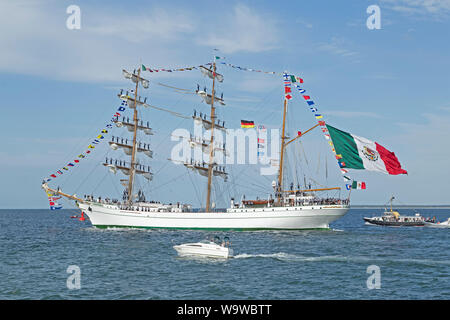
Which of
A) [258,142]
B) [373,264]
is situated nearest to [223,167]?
[258,142]

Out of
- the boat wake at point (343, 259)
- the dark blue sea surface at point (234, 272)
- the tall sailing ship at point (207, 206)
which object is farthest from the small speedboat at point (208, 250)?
the tall sailing ship at point (207, 206)

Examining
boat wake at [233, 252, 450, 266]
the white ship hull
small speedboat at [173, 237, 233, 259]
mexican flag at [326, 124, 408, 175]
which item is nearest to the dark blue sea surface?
boat wake at [233, 252, 450, 266]

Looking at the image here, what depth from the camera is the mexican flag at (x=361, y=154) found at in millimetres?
55375

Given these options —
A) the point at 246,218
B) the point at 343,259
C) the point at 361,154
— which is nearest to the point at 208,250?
the point at 343,259

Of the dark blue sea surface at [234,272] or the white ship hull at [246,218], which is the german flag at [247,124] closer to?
the white ship hull at [246,218]

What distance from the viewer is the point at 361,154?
5628cm

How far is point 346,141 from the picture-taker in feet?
190

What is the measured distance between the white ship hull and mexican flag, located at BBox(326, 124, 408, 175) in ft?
28.1

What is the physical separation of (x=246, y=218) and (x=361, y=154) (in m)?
18.4

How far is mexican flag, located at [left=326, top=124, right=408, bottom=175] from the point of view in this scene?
182 ft

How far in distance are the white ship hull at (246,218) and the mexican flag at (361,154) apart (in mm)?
8579

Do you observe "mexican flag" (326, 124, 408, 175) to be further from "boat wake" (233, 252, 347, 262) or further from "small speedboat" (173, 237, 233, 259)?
"small speedboat" (173, 237, 233, 259)

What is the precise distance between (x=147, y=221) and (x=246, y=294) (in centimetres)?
4354

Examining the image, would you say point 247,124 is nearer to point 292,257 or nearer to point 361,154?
point 361,154
